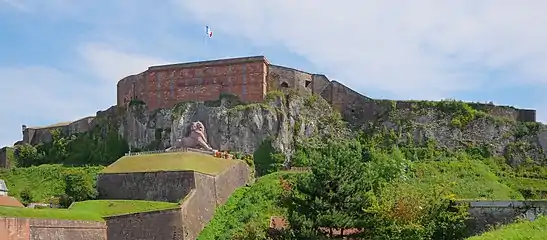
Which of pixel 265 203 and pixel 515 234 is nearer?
pixel 515 234

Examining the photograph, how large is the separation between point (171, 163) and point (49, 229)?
8.84m

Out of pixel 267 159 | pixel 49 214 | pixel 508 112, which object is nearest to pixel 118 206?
pixel 49 214

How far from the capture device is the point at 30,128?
224 ft

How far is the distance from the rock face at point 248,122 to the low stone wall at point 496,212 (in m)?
25.3

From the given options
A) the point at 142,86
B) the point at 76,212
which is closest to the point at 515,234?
the point at 76,212

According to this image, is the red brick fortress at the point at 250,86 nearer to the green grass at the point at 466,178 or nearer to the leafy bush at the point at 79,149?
the leafy bush at the point at 79,149

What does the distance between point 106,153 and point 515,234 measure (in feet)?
144

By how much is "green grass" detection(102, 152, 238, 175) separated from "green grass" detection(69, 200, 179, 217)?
2650 mm

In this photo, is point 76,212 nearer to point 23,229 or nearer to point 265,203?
point 23,229

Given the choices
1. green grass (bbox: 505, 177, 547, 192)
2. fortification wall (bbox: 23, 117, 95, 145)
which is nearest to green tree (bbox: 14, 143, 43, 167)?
fortification wall (bbox: 23, 117, 95, 145)

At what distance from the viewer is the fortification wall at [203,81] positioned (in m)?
53.0

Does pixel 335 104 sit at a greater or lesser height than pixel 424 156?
greater

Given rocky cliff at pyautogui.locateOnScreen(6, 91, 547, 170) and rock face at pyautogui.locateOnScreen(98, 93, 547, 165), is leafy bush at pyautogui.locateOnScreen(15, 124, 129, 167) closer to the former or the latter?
rocky cliff at pyautogui.locateOnScreen(6, 91, 547, 170)

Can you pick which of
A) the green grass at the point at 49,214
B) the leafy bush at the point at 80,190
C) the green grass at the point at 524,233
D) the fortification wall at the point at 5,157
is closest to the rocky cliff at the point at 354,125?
the leafy bush at the point at 80,190
